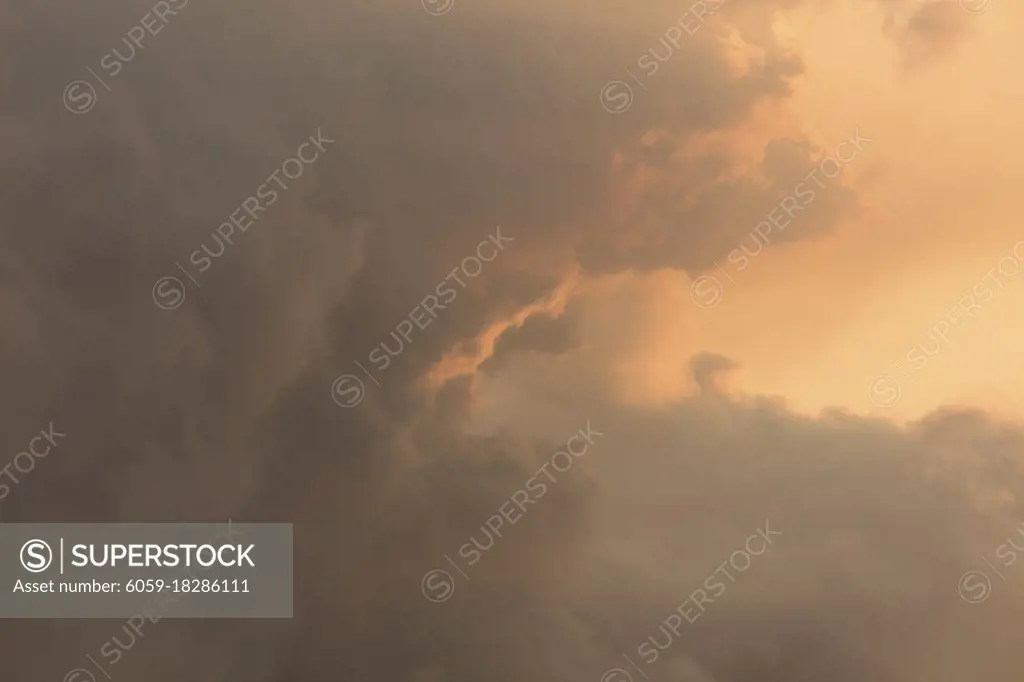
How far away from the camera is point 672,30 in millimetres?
23531

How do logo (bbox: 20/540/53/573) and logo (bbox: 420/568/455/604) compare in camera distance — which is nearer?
logo (bbox: 20/540/53/573)

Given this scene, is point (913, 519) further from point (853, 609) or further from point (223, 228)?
point (223, 228)

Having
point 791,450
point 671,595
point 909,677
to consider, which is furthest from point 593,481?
point 909,677

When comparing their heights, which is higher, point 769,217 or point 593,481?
point 769,217

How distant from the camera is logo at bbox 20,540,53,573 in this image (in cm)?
2242

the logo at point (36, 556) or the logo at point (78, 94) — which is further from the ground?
the logo at point (78, 94)

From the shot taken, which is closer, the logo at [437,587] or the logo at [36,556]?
the logo at [36,556]

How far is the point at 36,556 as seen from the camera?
22484 millimetres

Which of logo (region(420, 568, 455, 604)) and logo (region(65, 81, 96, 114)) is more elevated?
logo (region(65, 81, 96, 114))


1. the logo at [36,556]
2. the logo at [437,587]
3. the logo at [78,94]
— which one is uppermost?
the logo at [78,94]

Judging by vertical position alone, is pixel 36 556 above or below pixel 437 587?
above

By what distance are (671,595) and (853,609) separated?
5144mm

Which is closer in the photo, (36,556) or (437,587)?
(36,556)

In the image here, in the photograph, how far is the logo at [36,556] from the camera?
22.4 m
